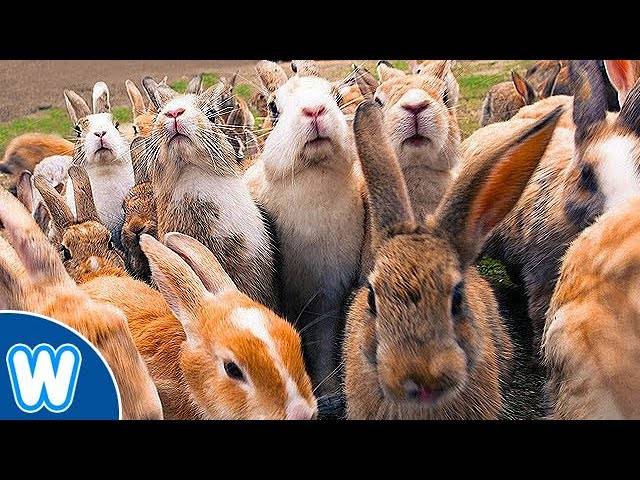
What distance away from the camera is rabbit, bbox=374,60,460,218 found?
128 inches

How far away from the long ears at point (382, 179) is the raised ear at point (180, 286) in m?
0.70

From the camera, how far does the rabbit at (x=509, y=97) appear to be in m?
3.35

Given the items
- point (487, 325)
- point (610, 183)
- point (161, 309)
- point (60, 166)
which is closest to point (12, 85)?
point (60, 166)

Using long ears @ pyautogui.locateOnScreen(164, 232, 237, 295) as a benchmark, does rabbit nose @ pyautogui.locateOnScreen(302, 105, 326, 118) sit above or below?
above

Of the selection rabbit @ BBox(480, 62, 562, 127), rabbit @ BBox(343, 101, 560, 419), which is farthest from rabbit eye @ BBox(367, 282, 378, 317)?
rabbit @ BBox(480, 62, 562, 127)

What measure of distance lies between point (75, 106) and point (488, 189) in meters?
1.56

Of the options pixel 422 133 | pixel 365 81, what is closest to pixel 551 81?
pixel 422 133

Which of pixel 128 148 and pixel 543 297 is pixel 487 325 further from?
pixel 128 148

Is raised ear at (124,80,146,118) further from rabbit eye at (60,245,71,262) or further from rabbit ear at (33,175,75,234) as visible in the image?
rabbit eye at (60,245,71,262)

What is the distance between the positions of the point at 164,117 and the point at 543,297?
5.04ft

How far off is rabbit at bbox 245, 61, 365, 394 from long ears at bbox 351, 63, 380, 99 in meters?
0.11

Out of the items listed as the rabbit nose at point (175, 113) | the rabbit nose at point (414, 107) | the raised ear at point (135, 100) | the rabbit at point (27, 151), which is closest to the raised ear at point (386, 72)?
the rabbit nose at point (414, 107)

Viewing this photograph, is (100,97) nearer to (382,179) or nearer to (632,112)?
(382,179)

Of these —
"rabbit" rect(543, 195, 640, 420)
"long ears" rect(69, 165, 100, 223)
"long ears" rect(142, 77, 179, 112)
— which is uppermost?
"long ears" rect(142, 77, 179, 112)
